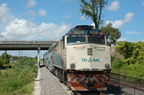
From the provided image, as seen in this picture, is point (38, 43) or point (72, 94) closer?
point (72, 94)

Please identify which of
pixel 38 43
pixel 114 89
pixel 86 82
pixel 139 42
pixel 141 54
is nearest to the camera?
pixel 86 82

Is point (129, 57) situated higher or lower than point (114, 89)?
higher

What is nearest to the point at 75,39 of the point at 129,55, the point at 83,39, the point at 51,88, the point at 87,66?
the point at 83,39

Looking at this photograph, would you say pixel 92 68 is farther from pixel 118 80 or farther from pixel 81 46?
pixel 118 80

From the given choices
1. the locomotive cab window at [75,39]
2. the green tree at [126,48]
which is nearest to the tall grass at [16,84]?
the locomotive cab window at [75,39]

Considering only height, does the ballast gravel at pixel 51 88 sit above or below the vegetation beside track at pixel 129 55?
below

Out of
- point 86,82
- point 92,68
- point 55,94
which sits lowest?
point 55,94

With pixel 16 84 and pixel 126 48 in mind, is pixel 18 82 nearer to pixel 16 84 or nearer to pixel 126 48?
pixel 16 84

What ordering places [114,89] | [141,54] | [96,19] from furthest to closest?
[96,19], [141,54], [114,89]

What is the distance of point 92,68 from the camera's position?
10625mm

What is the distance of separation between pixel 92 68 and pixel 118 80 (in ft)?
9.12

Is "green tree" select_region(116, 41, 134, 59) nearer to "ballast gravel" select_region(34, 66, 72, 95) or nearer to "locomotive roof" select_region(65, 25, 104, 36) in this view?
"ballast gravel" select_region(34, 66, 72, 95)

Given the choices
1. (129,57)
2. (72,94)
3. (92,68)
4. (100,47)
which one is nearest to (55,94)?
(72,94)

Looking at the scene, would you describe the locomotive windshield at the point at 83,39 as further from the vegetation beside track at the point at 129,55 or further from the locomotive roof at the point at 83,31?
the vegetation beside track at the point at 129,55
